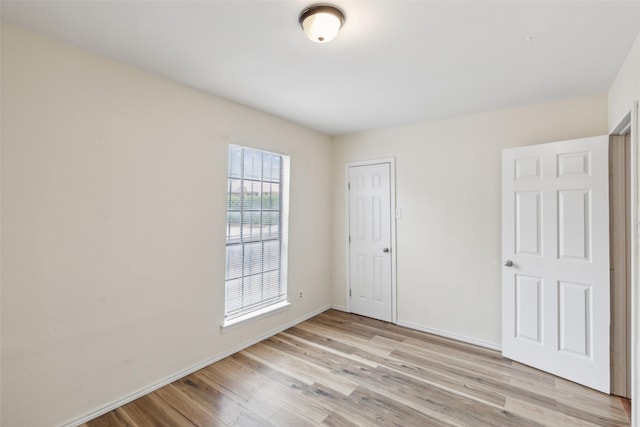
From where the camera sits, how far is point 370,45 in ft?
6.22

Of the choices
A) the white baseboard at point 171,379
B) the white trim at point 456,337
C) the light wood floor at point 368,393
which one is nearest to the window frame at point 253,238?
the white baseboard at point 171,379

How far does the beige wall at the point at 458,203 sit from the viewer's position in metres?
2.88

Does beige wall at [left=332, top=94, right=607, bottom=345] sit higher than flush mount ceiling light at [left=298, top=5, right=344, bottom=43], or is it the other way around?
flush mount ceiling light at [left=298, top=5, right=344, bottom=43]

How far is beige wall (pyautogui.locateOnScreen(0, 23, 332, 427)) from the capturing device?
1723 mm

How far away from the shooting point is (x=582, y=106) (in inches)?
105

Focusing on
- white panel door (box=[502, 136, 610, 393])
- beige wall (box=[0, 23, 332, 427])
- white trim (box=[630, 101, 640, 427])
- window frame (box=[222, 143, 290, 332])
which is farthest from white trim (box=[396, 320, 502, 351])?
beige wall (box=[0, 23, 332, 427])

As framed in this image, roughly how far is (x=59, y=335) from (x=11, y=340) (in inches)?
8.5

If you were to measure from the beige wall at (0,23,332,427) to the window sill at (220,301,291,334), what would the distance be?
0.08 metres

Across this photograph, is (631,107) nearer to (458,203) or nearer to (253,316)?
(458,203)

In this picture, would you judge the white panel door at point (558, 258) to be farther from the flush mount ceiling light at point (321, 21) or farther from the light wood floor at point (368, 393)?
the flush mount ceiling light at point (321, 21)

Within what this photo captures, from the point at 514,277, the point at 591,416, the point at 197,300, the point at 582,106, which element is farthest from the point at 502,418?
the point at 582,106

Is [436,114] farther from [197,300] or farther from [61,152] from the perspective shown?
[61,152]

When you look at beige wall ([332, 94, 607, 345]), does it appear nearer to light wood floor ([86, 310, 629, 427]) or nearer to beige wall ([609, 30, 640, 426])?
light wood floor ([86, 310, 629, 427])

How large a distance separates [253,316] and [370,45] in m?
2.72
